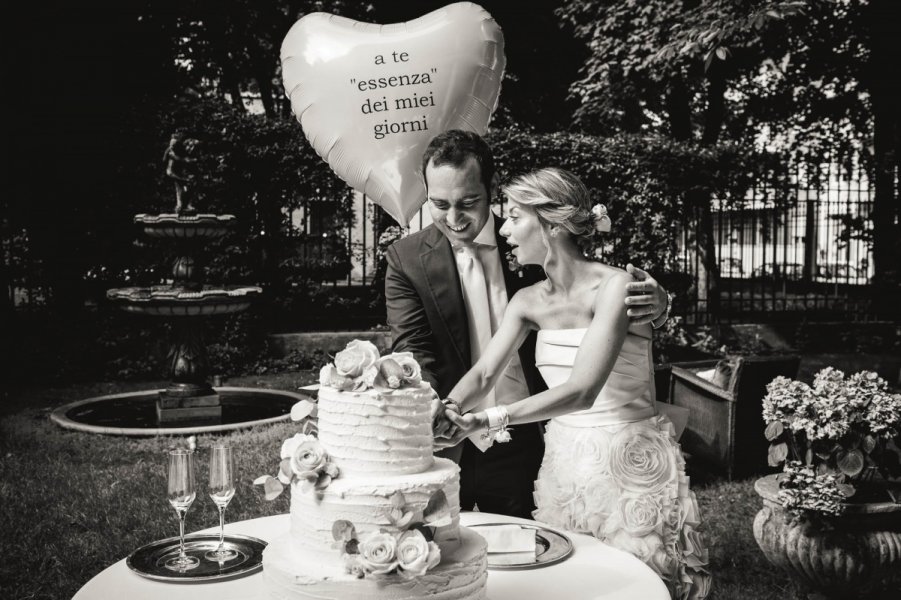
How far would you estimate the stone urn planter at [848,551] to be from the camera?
4.24 m

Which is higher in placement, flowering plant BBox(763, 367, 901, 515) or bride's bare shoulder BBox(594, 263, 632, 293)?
bride's bare shoulder BBox(594, 263, 632, 293)

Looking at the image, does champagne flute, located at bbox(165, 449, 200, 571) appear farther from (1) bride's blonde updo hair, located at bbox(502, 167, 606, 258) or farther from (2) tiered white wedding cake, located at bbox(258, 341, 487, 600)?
(1) bride's blonde updo hair, located at bbox(502, 167, 606, 258)

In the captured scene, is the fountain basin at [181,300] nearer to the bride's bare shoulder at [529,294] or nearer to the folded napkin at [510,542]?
the bride's bare shoulder at [529,294]

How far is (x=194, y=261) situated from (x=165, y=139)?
3.35 metres

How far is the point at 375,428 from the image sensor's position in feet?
6.94

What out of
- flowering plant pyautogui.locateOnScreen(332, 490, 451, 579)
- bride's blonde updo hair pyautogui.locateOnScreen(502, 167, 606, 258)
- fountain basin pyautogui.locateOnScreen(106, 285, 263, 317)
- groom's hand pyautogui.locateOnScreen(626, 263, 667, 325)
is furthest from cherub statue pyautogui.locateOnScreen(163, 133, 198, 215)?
flowering plant pyautogui.locateOnScreen(332, 490, 451, 579)

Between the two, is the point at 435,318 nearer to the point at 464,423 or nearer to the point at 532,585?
the point at 464,423

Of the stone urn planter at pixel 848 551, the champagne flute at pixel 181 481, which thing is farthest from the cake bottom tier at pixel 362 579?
the stone urn planter at pixel 848 551

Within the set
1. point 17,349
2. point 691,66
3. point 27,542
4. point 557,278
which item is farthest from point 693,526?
point 691,66

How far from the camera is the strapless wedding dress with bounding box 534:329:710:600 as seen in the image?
3080 mm

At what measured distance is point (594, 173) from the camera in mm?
12484

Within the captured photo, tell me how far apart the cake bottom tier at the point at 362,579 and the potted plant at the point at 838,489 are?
2.66 metres

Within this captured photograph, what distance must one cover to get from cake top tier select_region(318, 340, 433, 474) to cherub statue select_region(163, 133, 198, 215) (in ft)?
22.7

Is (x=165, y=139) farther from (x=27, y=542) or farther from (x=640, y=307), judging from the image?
(x=640, y=307)
